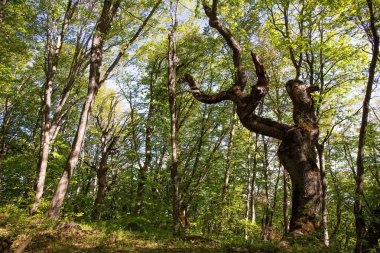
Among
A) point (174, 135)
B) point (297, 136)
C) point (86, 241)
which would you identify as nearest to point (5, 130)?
point (174, 135)

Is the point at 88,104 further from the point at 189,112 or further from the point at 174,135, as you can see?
the point at 189,112

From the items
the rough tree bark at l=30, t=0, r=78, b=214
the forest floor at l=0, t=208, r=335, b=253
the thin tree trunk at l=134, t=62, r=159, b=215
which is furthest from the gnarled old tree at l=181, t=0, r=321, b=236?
the rough tree bark at l=30, t=0, r=78, b=214

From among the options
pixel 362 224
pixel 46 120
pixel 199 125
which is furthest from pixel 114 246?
pixel 199 125

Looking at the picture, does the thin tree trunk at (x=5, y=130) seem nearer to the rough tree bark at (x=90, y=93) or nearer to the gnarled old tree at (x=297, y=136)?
the rough tree bark at (x=90, y=93)

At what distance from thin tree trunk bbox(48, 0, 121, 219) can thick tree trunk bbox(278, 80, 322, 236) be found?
6.92m

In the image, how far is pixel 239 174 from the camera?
2553 centimetres

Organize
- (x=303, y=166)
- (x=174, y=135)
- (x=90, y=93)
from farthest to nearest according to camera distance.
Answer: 1. (x=174, y=135)
2. (x=90, y=93)
3. (x=303, y=166)

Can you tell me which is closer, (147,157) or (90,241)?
(90,241)

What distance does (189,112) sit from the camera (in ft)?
61.4

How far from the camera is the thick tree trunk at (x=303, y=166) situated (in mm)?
6285

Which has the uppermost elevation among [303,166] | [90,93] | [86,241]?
[90,93]

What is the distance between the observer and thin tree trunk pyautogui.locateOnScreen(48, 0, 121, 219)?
8695 mm

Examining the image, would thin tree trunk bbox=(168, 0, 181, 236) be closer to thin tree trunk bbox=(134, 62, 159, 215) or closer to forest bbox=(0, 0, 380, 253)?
forest bbox=(0, 0, 380, 253)

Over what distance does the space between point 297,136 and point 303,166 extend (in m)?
0.87
